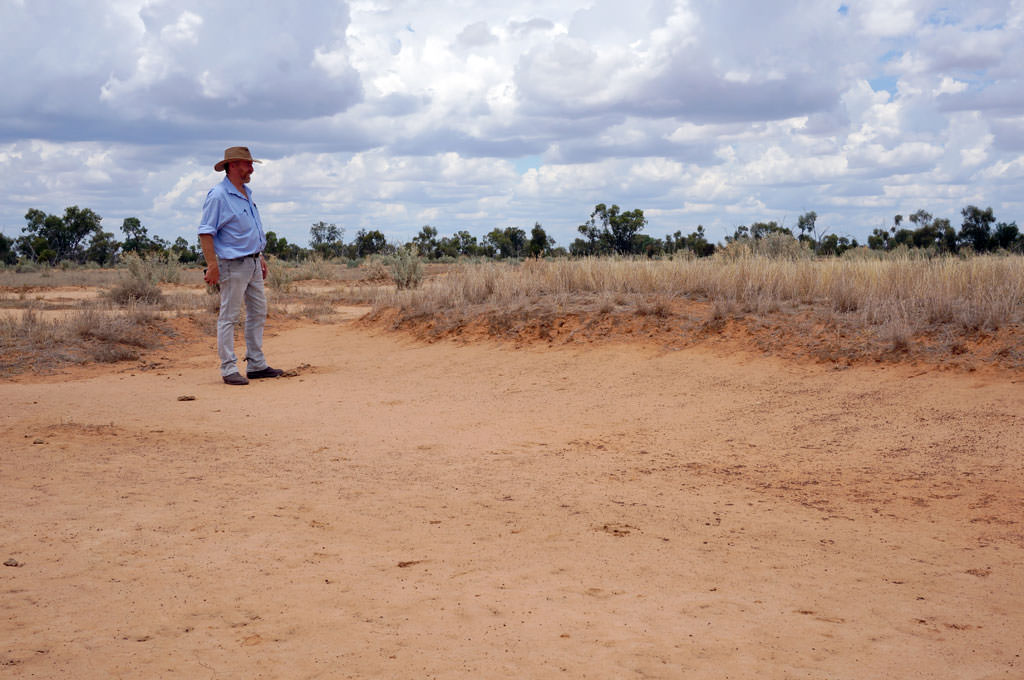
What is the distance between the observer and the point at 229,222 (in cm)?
914

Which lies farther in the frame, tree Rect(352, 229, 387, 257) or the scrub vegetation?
tree Rect(352, 229, 387, 257)

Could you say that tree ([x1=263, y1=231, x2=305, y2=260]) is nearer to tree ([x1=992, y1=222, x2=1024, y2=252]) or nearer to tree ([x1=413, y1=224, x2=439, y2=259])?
tree ([x1=413, y1=224, x2=439, y2=259])

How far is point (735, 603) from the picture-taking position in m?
3.59

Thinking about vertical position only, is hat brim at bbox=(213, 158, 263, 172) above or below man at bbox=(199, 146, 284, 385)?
above

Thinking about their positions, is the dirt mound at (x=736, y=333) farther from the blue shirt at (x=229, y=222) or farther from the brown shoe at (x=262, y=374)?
the blue shirt at (x=229, y=222)

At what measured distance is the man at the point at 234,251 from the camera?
9055mm

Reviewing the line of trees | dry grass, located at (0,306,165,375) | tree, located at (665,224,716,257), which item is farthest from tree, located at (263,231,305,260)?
dry grass, located at (0,306,165,375)

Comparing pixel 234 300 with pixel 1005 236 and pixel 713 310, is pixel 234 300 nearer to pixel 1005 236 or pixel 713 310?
pixel 713 310

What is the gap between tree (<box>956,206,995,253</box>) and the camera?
27.8 meters

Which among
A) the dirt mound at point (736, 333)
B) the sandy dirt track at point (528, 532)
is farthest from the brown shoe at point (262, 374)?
the dirt mound at point (736, 333)

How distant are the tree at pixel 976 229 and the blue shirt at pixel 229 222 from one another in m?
25.9

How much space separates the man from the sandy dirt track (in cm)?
A: 118

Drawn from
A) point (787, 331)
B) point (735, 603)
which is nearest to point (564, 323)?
point (787, 331)

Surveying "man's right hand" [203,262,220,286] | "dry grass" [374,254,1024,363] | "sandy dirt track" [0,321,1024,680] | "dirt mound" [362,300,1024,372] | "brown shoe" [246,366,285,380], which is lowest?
"sandy dirt track" [0,321,1024,680]
